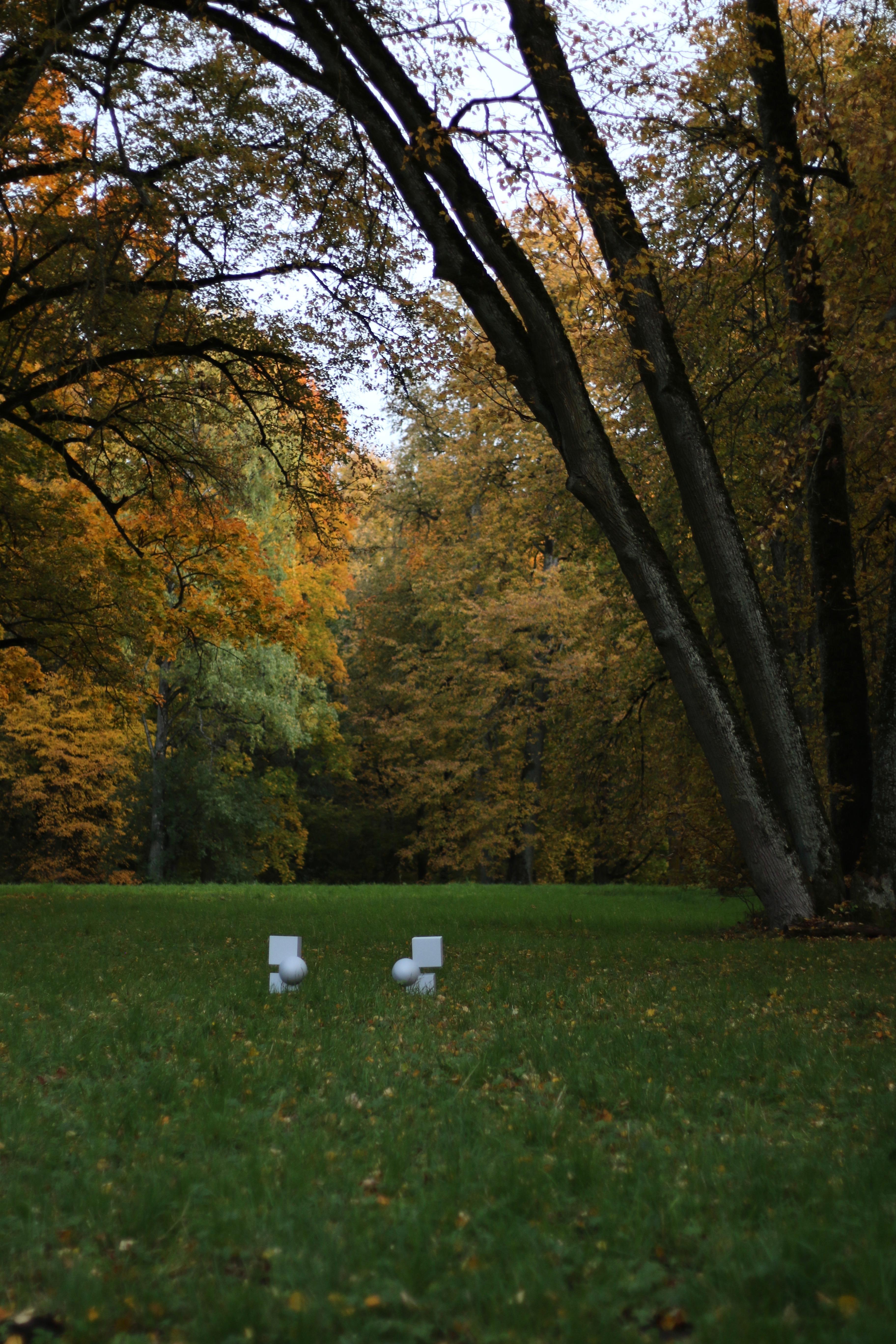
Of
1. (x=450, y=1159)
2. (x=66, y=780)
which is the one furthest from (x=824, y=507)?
(x=66, y=780)

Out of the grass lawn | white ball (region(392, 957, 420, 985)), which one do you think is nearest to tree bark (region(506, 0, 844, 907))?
the grass lawn

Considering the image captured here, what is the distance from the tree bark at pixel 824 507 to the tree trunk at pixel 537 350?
213 cm

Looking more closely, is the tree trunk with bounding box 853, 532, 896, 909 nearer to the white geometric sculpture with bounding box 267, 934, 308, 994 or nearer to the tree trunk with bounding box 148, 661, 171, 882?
the white geometric sculpture with bounding box 267, 934, 308, 994

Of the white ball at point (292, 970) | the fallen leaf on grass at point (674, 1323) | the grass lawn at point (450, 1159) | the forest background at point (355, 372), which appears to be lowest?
the fallen leaf on grass at point (674, 1323)

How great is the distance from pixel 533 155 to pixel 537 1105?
9724mm

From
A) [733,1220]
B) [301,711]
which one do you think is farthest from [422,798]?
[733,1220]

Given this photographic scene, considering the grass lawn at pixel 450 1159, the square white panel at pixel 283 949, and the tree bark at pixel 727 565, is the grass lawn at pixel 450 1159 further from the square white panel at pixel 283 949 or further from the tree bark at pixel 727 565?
the tree bark at pixel 727 565

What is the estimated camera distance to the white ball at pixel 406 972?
746 centimetres

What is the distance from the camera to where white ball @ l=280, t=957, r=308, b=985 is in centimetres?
760

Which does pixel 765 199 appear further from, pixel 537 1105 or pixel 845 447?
pixel 537 1105

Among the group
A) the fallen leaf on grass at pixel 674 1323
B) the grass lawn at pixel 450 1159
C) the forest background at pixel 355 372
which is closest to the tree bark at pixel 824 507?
the forest background at pixel 355 372

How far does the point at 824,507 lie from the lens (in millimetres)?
13680

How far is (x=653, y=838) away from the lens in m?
17.4

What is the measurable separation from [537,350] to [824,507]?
15.6ft
